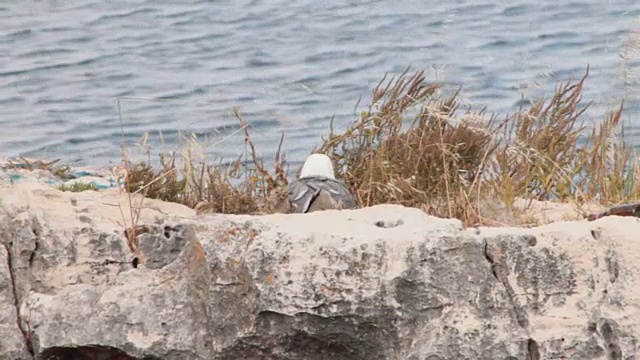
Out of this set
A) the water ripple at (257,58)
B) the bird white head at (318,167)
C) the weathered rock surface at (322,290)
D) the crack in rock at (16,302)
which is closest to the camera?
the weathered rock surface at (322,290)

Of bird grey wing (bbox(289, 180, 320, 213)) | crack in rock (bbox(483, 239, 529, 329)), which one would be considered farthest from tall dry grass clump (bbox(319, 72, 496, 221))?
crack in rock (bbox(483, 239, 529, 329))

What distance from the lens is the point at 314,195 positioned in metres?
5.73

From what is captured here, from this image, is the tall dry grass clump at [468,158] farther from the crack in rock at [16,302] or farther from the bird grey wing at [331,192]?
the crack in rock at [16,302]

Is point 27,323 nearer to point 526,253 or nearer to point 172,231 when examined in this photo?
point 172,231

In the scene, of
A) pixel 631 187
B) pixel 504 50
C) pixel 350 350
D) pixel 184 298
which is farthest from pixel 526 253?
pixel 504 50

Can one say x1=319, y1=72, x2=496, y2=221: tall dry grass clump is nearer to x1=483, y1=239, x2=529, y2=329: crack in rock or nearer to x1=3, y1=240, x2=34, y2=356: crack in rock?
x1=483, y1=239, x2=529, y2=329: crack in rock

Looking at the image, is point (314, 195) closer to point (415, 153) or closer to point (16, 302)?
point (415, 153)

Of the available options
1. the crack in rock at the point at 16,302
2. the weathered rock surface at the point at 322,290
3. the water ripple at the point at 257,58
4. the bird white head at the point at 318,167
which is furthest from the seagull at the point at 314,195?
the water ripple at the point at 257,58

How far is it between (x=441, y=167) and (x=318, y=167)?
0.51 metres

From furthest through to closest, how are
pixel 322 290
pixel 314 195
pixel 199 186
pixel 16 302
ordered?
pixel 199 186 → pixel 314 195 → pixel 16 302 → pixel 322 290

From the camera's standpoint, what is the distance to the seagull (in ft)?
18.7

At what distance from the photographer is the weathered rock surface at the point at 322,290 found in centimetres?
482

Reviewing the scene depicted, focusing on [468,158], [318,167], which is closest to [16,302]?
[318,167]

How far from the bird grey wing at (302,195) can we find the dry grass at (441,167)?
16cm
